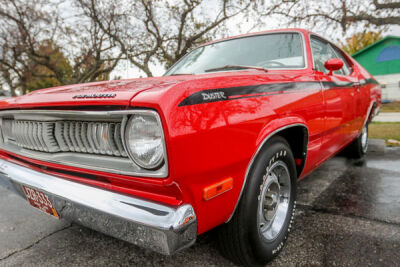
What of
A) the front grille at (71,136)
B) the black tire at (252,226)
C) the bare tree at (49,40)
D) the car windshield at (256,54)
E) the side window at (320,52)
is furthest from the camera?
the bare tree at (49,40)

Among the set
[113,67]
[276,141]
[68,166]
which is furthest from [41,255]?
[113,67]

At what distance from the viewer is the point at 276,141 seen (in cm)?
171

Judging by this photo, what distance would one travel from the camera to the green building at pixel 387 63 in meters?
19.0

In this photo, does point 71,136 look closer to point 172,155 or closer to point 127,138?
point 127,138

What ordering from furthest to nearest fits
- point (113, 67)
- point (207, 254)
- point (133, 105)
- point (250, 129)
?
point (113, 67), point (207, 254), point (250, 129), point (133, 105)

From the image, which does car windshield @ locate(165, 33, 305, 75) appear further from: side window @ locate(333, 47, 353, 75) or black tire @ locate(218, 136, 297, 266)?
side window @ locate(333, 47, 353, 75)

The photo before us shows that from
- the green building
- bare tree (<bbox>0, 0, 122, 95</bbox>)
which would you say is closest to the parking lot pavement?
bare tree (<bbox>0, 0, 122, 95</bbox>)

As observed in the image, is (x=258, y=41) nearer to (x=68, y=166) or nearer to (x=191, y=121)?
(x=191, y=121)

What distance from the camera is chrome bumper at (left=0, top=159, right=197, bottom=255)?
112 cm

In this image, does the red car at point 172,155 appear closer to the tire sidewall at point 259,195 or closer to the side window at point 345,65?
the tire sidewall at point 259,195

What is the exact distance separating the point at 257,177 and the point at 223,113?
0.44 meters

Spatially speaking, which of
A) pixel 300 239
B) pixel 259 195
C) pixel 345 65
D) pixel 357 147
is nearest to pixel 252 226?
pixel 259 195

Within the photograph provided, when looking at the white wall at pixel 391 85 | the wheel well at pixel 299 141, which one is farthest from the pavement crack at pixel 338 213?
the white wall at pixel 391 85

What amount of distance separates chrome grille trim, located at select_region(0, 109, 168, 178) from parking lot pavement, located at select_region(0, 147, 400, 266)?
2.42 ft
